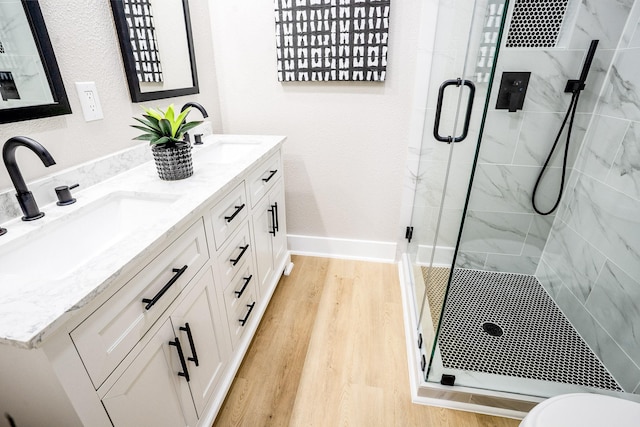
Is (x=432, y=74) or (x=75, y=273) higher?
(x=432, y=74)

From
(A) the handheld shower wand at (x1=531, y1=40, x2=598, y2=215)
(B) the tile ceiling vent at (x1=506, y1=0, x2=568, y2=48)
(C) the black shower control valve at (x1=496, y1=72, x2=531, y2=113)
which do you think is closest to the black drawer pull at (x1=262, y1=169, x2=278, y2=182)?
(C) the black shower control valve at (x1=496, y1=72, x2=531, y2=113)

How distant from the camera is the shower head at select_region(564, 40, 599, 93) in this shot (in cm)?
151

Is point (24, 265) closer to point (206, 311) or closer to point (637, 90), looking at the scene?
point (206, 311)

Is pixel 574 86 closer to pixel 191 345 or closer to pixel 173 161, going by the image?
pixel 173 161

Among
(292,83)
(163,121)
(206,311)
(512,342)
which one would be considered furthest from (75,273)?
(512,342)

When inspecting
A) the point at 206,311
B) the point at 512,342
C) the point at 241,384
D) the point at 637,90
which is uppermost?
the point at 637,90

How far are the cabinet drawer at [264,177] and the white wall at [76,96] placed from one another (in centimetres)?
57

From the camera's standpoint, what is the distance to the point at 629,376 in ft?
4.24

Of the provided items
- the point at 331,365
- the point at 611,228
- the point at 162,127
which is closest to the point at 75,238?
the point at 162,127

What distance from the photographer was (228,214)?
4.03 ft

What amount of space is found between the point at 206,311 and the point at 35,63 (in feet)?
3.22

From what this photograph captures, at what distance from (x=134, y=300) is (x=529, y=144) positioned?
2.02 metres

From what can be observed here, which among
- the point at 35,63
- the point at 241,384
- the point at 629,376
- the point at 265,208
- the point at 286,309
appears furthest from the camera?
the point at 286,309

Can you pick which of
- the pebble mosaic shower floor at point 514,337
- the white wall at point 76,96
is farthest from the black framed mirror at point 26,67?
the pebble mosaic shower floor at point 514,337
